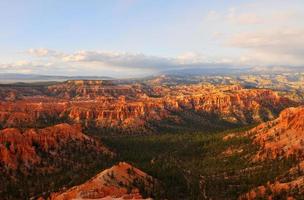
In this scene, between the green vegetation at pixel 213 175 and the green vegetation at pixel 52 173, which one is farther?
the green vegetation at pixel 213 175

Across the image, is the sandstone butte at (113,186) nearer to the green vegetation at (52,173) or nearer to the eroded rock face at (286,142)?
the green vegetation at (52,173)

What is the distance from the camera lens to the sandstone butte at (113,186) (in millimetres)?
125625

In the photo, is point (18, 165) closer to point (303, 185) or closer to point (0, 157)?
point (0, 157)

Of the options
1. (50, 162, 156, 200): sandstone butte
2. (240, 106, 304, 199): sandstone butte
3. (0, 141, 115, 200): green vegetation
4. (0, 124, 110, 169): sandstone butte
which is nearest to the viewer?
(50, 162, 156, 200): sandstone butte

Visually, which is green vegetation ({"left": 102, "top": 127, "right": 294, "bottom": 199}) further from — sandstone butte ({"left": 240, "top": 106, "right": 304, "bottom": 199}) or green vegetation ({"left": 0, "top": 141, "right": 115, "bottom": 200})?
green vegetation ({"left": 0, "top": 141, "right": 115, "bottom": 200})

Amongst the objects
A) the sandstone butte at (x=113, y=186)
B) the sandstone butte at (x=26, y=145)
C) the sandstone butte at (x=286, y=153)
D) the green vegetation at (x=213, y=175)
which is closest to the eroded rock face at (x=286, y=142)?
the sandstone butte at (x=286, y=153)

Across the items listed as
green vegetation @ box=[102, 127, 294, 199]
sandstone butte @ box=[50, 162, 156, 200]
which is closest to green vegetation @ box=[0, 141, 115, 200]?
sandstone butte @ box=[50, 162, 156, 200]

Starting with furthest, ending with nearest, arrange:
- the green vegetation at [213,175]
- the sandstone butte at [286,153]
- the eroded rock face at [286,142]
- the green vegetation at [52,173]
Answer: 1. the eroded rock face at [286,142]
2. the green vegetation at [213,175]
3. the green vegetation at [52,173]
4. the sandstone butte at [286,153]

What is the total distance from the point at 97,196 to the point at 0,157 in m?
63.6

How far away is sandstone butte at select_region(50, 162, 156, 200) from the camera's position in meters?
126

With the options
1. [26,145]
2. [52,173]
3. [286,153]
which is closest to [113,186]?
[52,173]

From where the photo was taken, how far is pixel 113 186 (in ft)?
432

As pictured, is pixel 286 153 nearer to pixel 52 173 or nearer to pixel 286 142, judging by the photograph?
pixel 286 142

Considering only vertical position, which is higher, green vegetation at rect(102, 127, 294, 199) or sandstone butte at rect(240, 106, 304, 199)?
sandstone butte at rect(240, 106, 304, 199)
